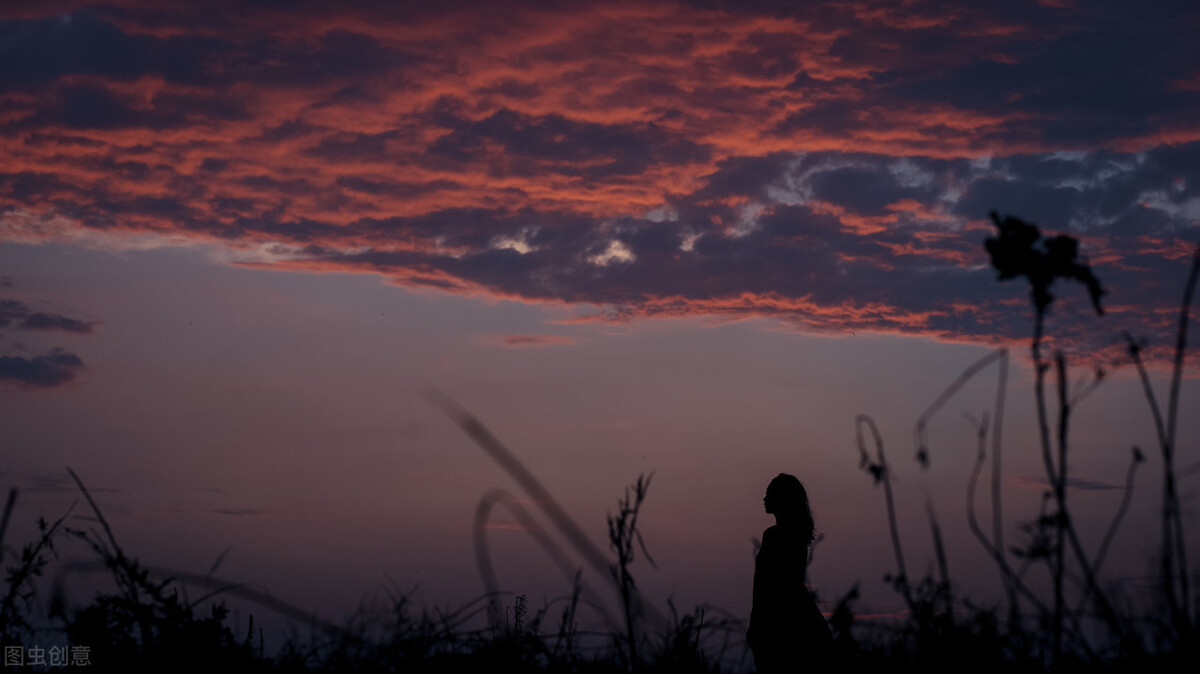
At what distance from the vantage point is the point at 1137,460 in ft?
7.02

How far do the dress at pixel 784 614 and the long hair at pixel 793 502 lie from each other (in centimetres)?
10

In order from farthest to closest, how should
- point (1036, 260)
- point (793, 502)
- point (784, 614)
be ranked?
point (793, 502) < point (784, 614) < point (1036, 260)

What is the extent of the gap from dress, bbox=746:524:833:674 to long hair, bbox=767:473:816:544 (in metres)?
0.10

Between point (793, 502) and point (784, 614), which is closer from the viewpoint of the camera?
point (784, 614)

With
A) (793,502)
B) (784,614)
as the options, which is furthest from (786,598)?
(793,502)

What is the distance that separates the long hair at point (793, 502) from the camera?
7.88m

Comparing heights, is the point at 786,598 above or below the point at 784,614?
above

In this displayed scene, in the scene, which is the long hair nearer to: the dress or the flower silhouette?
the dress

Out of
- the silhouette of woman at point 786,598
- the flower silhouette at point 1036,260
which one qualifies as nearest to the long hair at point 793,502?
the silhouette of woman at point 786,598

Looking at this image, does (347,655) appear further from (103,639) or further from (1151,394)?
(1151,394)

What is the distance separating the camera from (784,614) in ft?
23.9

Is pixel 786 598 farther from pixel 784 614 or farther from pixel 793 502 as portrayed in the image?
pixel 793 502

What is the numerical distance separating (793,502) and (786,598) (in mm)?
864

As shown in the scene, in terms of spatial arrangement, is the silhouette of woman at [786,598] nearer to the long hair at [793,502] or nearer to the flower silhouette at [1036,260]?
the long hair at [793,502]
